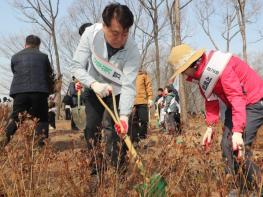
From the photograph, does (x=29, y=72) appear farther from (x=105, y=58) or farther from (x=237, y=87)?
(x=237, y=87)

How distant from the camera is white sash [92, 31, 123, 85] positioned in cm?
313

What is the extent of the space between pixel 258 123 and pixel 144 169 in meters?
1.19

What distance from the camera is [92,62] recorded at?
10.6ft

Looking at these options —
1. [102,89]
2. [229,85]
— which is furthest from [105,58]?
[229,85]

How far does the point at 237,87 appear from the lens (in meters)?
2.82

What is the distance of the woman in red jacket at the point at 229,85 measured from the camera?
281 centimetres

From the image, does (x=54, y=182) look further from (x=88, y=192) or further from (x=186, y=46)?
(x=186, y=46)

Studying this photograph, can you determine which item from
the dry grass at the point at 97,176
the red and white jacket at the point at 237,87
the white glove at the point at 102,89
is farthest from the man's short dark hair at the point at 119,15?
the dry grass at the point at 97,176

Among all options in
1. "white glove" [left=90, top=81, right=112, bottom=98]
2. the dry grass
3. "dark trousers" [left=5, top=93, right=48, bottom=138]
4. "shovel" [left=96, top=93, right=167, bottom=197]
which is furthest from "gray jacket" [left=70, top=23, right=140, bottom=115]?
"dark trousers" [left=5, top=93, right=48, bottom=138]

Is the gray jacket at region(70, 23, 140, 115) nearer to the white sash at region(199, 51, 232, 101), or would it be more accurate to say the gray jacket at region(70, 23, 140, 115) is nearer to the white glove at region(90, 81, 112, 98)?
the white glove at region(90, 81, 112, 98)

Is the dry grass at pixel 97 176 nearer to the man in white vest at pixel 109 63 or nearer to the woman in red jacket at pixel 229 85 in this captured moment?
the woman in red jacket at pixel 229 85

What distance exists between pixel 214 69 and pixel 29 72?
8.92 ft

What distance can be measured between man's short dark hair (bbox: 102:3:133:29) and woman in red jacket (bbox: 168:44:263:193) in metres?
0.40

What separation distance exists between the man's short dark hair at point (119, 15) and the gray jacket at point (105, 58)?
0.23 metres
